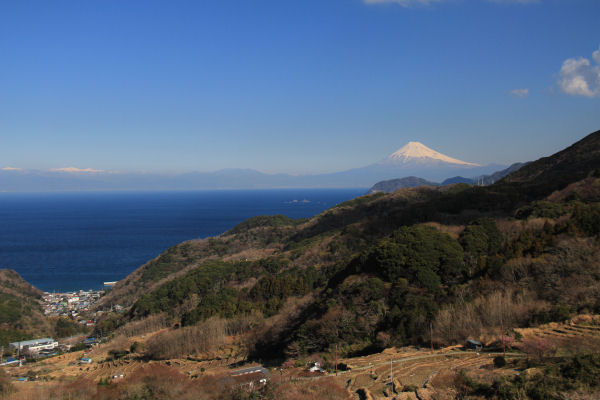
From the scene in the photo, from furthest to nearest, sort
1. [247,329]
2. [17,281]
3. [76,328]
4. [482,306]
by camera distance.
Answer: [17,281] → [76,328] → [247,329] → [482,306]

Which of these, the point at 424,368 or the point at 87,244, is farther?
the point at 87,244

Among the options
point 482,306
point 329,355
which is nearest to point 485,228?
point 482,306

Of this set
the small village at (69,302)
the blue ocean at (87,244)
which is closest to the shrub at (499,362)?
the small village at (69,302)

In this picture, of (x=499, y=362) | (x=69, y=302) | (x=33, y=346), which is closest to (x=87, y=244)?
(x=69, y=302)

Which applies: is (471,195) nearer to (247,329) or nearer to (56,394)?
(247,329)

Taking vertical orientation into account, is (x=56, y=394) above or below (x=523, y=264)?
below

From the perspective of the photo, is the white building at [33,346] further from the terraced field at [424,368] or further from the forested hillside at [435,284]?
the terraced field at [424,368]

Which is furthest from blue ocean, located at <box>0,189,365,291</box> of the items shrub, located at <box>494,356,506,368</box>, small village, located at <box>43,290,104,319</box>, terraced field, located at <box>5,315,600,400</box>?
shrub, located at <box>494,356,506,368</box>

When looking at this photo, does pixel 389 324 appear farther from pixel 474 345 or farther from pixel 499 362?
pixel 499 362

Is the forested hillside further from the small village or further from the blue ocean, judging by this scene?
the blue ocean
